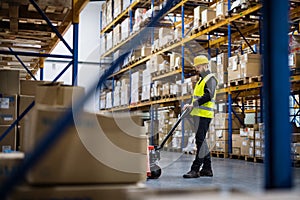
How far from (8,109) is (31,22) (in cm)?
190

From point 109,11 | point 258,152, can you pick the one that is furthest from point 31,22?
point 109,11

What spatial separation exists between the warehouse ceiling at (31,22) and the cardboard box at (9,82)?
1.10 ft

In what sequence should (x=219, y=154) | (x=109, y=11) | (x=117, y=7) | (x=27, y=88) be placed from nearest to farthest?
(x=27, y=88), (x=219, y=154), (x=117, y=7), (x=109, y=11)

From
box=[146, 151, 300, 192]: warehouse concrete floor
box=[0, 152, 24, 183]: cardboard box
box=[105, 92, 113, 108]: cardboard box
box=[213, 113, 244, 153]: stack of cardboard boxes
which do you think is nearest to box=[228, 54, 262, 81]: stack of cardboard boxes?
box=[213, 113, 244, 153]: stack of cardboard boxes

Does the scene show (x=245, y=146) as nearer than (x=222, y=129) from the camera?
Yes

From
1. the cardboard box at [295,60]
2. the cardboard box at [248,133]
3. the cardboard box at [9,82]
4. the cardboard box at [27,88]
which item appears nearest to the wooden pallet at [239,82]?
the cardboard box at [248,133]

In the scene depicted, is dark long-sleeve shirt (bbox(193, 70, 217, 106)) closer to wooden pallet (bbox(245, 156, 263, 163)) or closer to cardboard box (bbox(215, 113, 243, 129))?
wooden pallet (bbox(245, 156, 263, 163))

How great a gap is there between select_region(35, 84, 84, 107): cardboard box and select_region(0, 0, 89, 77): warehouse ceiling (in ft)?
8.60

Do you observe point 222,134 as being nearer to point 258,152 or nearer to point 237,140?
point 237,140

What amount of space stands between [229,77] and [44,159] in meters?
7.45

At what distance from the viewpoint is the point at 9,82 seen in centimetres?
A: 520

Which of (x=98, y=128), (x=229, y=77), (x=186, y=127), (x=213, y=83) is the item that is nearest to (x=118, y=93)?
(x=186, y=127)

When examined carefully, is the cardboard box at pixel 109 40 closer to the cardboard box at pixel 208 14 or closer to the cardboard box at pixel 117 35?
the cardboard box at pixel 117 35

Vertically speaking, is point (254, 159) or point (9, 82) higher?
point (9, 82)
